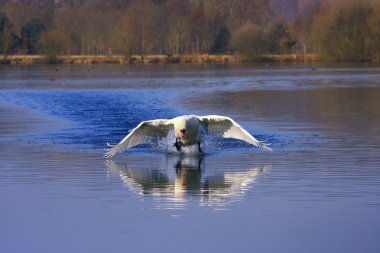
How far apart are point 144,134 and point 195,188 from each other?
15.2ft

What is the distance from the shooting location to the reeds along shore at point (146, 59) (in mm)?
105062

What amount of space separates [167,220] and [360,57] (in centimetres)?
8151

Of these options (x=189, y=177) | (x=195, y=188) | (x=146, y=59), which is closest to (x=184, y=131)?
(x=189, y=177)

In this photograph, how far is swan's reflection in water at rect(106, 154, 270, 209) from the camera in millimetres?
13398

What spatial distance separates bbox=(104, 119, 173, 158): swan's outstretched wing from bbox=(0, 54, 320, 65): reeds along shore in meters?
81.8

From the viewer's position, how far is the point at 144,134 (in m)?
18.8

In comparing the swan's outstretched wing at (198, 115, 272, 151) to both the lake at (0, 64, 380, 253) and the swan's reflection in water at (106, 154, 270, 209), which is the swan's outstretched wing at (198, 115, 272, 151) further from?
the swan's reflection in water at (106, 154, 270, 209)

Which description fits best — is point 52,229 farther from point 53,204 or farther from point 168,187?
point 168,187

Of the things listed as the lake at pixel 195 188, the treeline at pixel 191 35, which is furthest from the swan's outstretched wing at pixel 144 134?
the treeline at pixel 191 35

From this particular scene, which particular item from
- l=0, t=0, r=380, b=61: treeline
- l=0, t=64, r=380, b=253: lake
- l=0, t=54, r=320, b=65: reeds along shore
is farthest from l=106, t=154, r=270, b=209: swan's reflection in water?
l=0, t=54, r=320, b=65: reeds along shore

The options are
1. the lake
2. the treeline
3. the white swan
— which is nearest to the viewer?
the lake

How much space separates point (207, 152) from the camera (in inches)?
736

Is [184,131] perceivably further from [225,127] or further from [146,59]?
[146,59]

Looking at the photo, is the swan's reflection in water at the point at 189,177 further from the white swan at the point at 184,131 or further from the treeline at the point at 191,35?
the treeline at the point at 191,35
